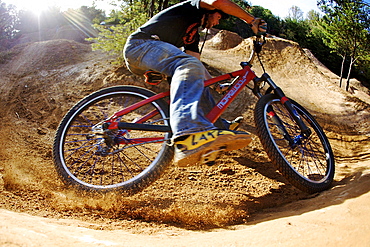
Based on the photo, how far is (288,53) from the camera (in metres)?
9.73

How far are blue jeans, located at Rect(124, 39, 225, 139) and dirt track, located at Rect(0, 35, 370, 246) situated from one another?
2.46ft

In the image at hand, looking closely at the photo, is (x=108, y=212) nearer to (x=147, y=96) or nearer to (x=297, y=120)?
(x=147, y=96)

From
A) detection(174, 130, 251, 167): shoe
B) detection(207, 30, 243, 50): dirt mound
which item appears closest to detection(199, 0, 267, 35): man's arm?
detection(174, 130, 251, 167): shoe

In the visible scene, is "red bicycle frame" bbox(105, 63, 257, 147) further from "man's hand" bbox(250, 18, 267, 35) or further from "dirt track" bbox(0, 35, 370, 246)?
"dirt track" bbox(0, 35, 370, 246)

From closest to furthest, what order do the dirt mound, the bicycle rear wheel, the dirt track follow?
1. the dirt track
2. the bicycle rear wheel
3. the dirt mound

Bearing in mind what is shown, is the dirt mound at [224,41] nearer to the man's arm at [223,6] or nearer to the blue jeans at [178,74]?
the man's arm at [223,6]

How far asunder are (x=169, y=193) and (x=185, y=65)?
1.30 meters

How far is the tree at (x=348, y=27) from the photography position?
46.3 feet

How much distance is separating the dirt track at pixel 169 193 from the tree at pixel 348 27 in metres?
10.4

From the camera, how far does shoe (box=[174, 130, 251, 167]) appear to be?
80.6 inches

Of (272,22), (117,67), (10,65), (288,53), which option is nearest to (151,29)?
(117,67)

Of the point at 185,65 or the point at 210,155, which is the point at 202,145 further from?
the point at 185,65

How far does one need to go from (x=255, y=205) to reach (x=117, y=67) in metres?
4.78

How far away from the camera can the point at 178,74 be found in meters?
2.37
